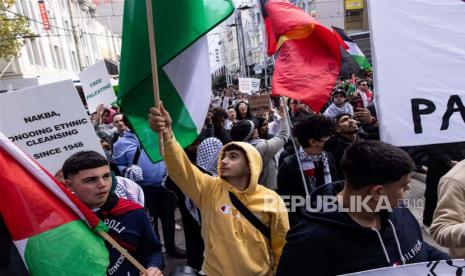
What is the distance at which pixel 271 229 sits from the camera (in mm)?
2318

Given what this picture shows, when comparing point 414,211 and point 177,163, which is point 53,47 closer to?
point 414,211

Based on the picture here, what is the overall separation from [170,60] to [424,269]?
165cm

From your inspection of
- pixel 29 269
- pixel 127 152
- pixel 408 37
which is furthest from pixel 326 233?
pixel 127 152

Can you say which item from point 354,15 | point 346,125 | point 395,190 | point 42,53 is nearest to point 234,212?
point 395,190

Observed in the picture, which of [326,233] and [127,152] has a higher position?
[326,233]

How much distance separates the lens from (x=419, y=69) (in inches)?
84.8

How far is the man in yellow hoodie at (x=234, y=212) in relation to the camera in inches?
88.0

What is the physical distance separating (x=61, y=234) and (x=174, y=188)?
73.1 inches

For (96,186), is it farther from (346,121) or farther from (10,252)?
(346,121)

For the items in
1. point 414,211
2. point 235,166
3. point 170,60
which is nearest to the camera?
point 170,60

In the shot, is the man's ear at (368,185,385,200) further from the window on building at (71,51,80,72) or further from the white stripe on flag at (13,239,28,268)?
the window on building at (71,51,80,72)

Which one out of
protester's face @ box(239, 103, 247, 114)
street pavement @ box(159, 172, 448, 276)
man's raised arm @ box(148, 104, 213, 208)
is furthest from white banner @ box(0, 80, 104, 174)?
protester's face @ box(239, 103, 247, 114)

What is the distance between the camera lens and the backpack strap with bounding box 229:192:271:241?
2293mm

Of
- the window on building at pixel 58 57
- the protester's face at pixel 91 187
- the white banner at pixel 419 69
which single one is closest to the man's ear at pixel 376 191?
the white banner at pixel 419 69
